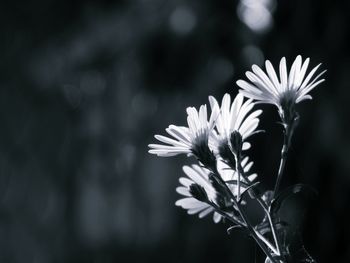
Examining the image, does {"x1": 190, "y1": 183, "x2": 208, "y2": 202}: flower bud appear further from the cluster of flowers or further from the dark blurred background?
the dark blurred background

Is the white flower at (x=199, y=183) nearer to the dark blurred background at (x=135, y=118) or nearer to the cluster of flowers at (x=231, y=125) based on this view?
the cluster of flowers at (x=231, y=125)

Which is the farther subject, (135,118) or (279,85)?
(135,118)

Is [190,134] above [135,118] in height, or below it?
below

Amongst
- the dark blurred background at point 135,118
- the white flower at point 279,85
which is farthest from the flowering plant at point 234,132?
the dark blurred background at point 135,118

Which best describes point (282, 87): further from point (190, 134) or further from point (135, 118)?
point (135, 118)

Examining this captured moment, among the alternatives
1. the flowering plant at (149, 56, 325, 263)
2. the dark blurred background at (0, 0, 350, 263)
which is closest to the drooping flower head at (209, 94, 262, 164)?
the flowering plant at (149, 56, 325, 263)

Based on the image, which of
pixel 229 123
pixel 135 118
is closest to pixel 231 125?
pixel 229 123
